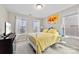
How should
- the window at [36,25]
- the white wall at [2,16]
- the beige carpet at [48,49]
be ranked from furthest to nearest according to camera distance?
the window at [36,25] < the beige carpet at [48,49] < the white wall at [2,16]

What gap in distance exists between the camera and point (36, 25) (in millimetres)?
2369

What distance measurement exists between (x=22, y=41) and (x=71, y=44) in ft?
3.45

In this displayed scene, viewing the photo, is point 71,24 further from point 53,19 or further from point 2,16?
point 2,16

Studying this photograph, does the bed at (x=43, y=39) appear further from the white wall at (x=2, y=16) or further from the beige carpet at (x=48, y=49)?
the white wall at (x=2, y=16)

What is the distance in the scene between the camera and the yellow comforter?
7.47 ft

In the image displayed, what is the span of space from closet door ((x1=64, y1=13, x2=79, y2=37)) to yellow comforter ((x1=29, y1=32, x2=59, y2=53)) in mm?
264

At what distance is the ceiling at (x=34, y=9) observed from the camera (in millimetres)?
2178

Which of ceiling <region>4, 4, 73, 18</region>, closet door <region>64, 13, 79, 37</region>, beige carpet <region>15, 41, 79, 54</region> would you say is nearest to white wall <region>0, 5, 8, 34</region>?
ceiling <region>4, 4, 73, 18</region>

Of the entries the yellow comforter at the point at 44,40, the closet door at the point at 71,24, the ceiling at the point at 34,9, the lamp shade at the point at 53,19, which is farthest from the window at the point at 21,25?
the closet door at the point at 71,24

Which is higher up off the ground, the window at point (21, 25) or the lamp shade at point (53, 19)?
the lamp shade at point (53, 19)

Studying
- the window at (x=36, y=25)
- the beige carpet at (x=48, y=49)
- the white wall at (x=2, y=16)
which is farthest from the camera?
the window at (x=36, y=25)

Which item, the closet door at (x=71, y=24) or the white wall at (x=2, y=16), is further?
the closet door at (x=71, y=24)

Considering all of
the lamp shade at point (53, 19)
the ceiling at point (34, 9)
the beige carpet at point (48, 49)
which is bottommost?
the beige carpet at point (48, 49)

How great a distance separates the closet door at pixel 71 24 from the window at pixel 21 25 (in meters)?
0.89
